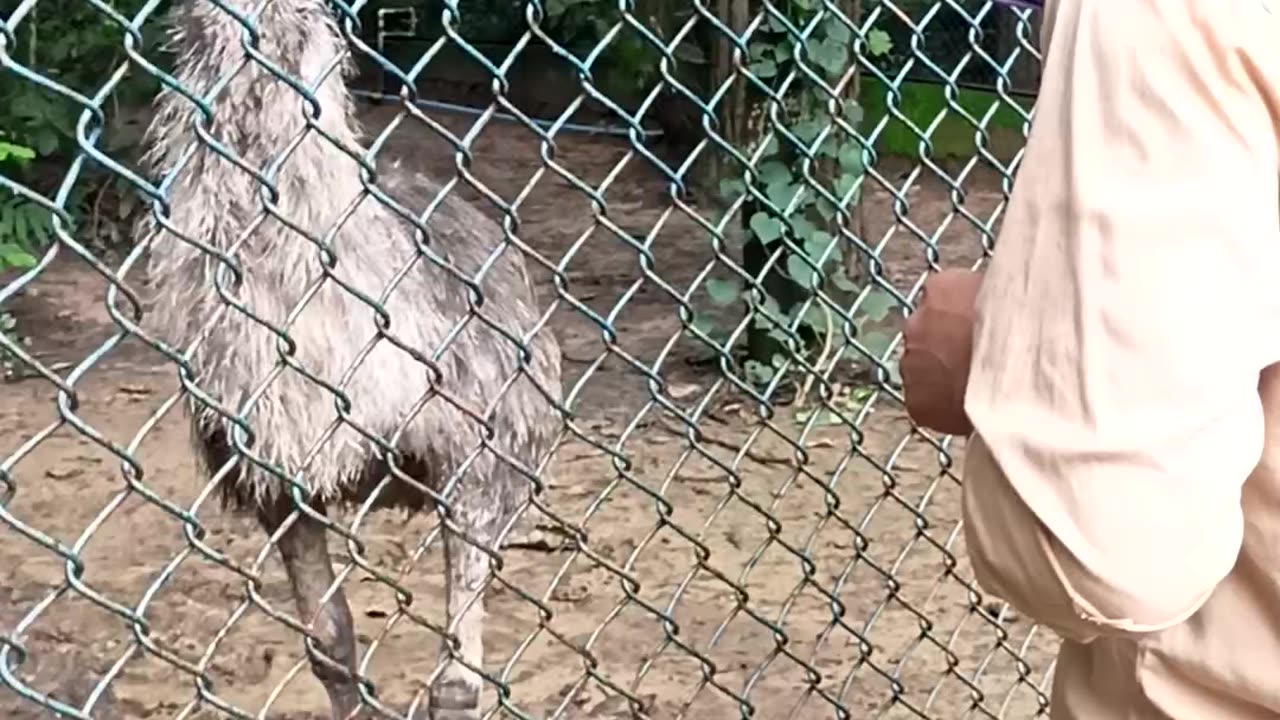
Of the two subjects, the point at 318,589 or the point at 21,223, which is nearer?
the point at 318,589

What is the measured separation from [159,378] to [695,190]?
2.58 meters

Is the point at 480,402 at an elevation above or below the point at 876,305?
above

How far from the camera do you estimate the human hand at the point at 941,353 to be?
3.55 feet

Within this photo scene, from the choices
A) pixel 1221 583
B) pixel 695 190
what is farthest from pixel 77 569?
pixel 695 190

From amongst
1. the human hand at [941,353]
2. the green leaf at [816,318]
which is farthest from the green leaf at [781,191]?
the human hand at [941,353]

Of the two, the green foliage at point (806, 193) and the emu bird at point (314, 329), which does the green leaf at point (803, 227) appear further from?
the emu bird at point (314, 329)

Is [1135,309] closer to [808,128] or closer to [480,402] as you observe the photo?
[480,402]

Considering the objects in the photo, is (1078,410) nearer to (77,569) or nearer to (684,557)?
(77,569)

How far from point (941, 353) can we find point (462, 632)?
211 cm

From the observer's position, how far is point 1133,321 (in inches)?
32.0

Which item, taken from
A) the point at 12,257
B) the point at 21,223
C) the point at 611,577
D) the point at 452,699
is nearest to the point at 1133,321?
the point at 452,699

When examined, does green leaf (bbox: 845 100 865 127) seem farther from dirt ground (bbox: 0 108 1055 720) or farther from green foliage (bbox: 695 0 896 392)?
dirt ground (bbox: 0 108 1055 720)

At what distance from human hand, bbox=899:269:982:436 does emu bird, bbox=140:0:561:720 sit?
973 millimetres

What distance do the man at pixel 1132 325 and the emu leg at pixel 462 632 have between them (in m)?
2.06
